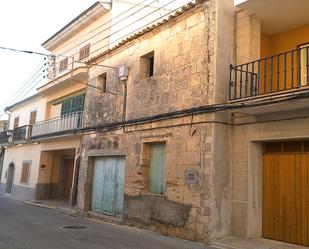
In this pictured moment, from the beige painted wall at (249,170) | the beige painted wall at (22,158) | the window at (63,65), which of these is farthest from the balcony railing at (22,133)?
the beige painted wall at (249,170)

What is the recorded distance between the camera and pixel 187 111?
31.4ft

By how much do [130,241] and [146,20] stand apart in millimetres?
10470

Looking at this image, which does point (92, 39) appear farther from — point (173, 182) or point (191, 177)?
point (191, 177)

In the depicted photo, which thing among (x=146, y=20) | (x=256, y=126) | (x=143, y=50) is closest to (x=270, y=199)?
(x=256, y=126)

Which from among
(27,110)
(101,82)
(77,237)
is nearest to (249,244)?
(77,237)

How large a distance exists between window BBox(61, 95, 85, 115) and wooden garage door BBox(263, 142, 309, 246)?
34.9ft

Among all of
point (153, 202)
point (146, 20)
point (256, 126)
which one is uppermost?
point (146, 20)

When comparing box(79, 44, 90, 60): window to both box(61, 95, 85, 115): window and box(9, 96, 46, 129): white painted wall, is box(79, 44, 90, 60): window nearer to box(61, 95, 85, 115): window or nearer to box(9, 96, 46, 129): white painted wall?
box(61, 95, 85, 115): window

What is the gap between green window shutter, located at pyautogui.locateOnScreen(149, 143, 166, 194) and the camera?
10.6 metres

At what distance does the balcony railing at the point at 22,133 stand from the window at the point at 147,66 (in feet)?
39.6

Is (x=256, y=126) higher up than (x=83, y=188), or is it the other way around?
(x=256, y=126)

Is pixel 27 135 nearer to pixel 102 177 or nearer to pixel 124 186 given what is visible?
pixel 102 177

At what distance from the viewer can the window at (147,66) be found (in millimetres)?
12008

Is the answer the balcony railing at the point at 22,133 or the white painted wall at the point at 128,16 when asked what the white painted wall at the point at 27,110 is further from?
the white painted wall at the point at 128,16
